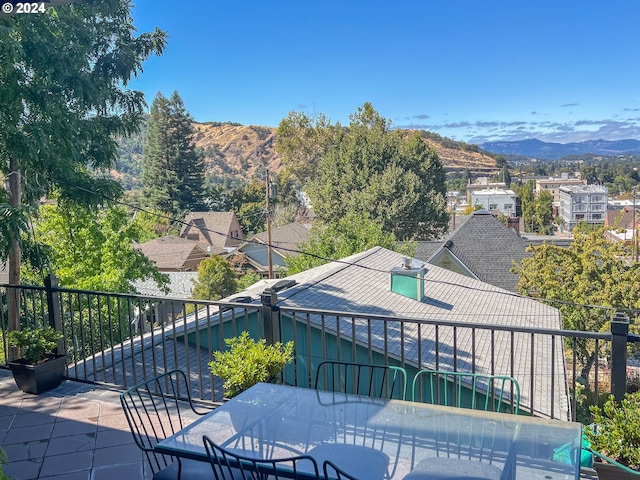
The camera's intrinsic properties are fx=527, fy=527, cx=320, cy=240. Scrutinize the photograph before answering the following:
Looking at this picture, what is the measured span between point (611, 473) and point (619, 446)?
0.34 feet

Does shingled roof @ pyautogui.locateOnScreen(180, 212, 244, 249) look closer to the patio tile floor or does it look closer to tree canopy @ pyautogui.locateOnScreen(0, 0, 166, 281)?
tree canopy @ pyautogui.locateOnScreen(0, 0, 166, 281)

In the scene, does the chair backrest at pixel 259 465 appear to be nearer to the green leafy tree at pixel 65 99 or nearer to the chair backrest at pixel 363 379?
the chair backrest at pixel 363 379

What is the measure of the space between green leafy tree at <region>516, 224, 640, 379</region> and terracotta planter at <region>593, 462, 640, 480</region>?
13460 mm

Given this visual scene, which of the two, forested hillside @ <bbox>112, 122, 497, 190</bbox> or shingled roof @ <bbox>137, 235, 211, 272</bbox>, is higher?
forested hillside @ <bbox>112, 122, 497, 190</bbox>

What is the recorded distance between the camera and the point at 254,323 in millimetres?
8297

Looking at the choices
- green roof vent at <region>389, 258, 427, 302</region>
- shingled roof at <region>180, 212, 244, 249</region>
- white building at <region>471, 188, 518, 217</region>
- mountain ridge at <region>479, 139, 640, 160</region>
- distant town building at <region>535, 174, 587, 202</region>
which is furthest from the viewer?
mountain ridge at <region>479, 139, 640, 160</region>

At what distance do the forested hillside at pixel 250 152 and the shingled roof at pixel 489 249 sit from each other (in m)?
55.4

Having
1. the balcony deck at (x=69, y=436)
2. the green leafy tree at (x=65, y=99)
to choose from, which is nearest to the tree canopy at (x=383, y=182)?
the green leafy tree at (x=65, y=99)

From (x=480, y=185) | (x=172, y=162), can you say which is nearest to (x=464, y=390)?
(x=172, y=162)

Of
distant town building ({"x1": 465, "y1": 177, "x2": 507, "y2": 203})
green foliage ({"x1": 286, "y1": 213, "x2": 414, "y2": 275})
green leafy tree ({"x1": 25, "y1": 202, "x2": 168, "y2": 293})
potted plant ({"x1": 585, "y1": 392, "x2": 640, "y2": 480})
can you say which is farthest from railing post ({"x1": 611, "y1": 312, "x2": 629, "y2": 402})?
distant town building ({"x1": 465, "y1": 177, "x2": 507, "y2": 203})

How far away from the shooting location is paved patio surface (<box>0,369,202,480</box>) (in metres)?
2.81

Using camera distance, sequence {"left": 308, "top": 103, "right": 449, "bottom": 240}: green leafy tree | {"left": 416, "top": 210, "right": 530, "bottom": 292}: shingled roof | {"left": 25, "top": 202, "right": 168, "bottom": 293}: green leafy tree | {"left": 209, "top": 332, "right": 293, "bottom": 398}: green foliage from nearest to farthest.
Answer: {"left": 209, "top": 332, "right": 293, "bottom": 398}: green foliage, {"left": 25, "top": 202, "right": 168, "bottom": 293}: green leafy tree, {"left": 416, "top": 210, "right": 530, "bottom": 292}: shingled roof, {"left": 308, "top": 103, "right": 449, "bottom": 240}: green leafy tree

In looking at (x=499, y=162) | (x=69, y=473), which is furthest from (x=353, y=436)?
(x=499, y=162)

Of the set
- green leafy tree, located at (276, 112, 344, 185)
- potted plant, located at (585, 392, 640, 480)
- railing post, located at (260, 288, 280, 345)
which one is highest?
green leafy tree, located at (276, 112, 344, 185)
